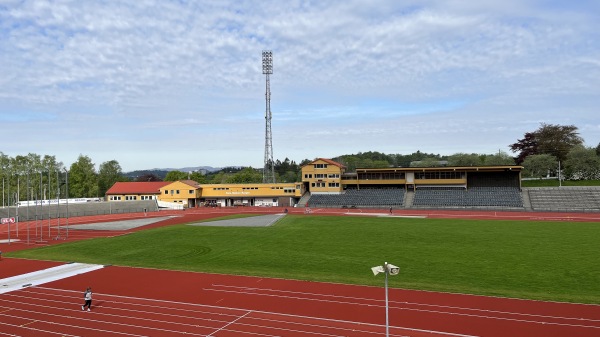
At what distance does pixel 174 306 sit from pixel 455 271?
16495mm

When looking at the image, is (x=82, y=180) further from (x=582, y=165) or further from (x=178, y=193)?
(x=582, y=165)

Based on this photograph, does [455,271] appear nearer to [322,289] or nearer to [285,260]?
[322,289]

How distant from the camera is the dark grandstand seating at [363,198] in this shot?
73.9m

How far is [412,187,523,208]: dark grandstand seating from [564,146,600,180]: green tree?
21.5 m

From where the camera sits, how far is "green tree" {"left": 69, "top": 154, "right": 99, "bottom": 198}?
98750mm

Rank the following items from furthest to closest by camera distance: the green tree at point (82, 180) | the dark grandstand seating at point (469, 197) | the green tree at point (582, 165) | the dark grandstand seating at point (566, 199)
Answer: the green tree at point (82, 180) → the green tree at point (582, 165) → the dark grandstand seating at point (469, 197) → the dark grandstand seating at point (566, 199)

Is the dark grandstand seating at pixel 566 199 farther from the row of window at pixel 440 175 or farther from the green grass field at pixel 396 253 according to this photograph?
the green grass field at pixel 396 253

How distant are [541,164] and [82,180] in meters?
103

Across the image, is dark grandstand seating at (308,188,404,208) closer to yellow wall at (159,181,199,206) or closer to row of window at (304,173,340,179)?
row of window at (304,173,340,179)

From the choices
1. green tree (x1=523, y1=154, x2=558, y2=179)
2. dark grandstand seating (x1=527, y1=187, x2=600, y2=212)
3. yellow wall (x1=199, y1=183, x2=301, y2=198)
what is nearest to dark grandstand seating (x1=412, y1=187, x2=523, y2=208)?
dark grandstand seating (x1=527, y1=187, x2=600, y2=212)

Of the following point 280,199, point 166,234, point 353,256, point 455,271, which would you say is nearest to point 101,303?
point 353,256

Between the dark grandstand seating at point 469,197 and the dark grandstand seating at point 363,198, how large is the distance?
3496 millimetres

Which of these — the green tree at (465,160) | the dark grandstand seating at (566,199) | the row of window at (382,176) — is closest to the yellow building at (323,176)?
the row of window at (382,176)

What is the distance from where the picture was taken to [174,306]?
2034 cm
